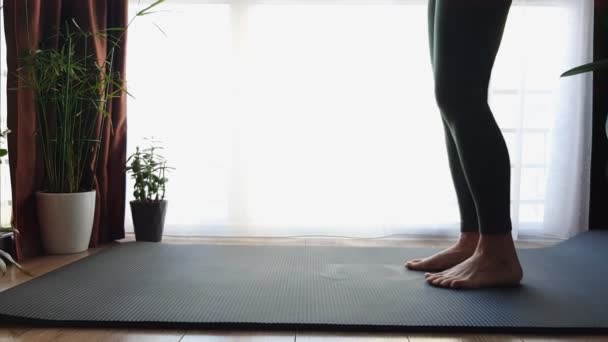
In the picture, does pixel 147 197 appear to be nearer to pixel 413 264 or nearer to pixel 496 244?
pixel 413 264

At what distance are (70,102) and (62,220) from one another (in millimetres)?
495

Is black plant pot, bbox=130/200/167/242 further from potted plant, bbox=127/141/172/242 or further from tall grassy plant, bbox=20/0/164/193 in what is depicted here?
tall grassy plant, bbox=20/0/164/193

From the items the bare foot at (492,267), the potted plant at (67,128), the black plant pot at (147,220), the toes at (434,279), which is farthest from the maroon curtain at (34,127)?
the bare foot at (492,267)

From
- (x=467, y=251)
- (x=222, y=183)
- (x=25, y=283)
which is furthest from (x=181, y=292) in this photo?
(x=222, y=183)

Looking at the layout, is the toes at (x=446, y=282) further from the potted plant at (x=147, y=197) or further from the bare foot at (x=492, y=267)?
the potted plant at (x=147, y=197)

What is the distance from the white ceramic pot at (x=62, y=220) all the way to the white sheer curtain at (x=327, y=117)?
52 centimetres

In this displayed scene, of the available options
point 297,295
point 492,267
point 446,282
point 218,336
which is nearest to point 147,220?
point 297,295

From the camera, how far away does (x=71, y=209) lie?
204cm

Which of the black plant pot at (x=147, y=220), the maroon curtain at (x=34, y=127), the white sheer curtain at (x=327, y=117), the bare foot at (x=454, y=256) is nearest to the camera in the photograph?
the bare foot at (x=454, y=256)

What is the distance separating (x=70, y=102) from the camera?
2.08 meters

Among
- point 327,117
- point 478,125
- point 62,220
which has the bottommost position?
point 62,220

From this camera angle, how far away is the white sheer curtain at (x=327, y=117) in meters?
2.55

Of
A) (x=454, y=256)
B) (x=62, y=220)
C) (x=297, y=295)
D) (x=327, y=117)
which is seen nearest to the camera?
(x=297, y=295)

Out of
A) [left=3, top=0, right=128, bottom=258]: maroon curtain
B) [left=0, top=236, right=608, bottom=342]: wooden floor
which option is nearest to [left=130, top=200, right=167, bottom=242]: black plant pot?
[left=3, top=0, right=128, bottom=258]: maroon curtain
